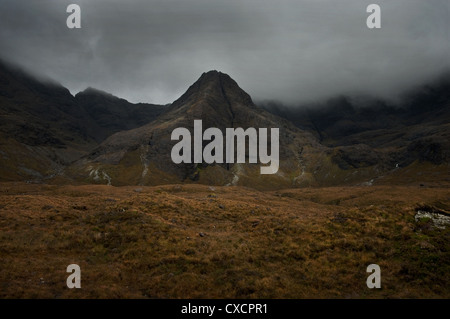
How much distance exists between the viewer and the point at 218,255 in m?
19.9

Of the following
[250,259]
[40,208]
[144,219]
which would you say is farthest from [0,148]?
[250,259]

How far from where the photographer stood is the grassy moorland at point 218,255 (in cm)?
1525

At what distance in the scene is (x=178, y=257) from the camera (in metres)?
19.6

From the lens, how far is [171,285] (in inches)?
626

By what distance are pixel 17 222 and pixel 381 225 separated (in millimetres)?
37861

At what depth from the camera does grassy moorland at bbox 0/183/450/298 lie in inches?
600
